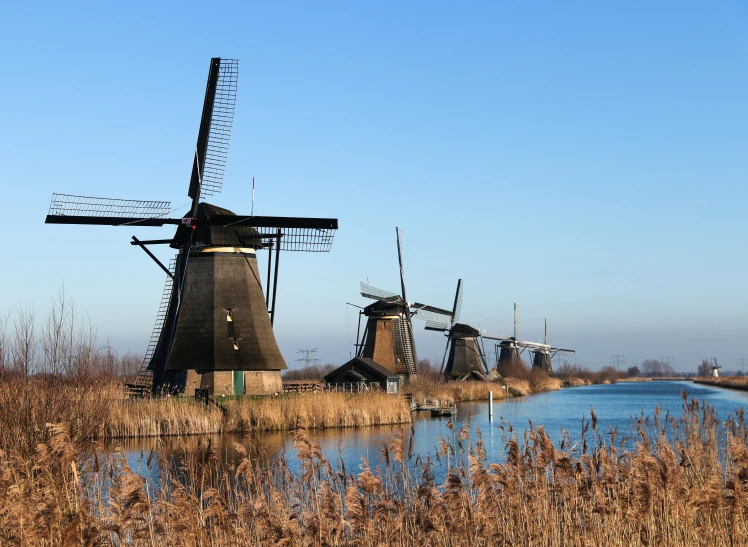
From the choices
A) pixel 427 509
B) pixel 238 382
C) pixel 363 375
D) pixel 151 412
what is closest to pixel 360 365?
pixel 363 375

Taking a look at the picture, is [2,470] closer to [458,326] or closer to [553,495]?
[553,495]

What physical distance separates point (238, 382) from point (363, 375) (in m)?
14.9

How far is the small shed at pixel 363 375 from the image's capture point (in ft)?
138

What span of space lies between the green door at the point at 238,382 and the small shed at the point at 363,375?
44.6 ft

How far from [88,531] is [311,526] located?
1.91m

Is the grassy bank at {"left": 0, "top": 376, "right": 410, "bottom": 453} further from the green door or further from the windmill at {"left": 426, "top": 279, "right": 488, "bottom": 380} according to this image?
the windmill at {"left": 426, "top": 279, "right": 488, "bottom": 380}

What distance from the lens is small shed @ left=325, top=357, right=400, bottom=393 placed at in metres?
42.2

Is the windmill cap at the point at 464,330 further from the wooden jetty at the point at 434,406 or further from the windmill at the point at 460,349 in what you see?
the wooden jetty at the point at 434,406

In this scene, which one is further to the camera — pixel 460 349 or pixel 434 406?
pixel 460 349

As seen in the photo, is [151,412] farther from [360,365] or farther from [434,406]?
[360,365]

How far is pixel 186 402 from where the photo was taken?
25812 millimetres

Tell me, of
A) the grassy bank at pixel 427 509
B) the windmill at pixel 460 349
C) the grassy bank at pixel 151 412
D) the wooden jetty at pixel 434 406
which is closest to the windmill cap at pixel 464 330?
the windmill at pixel 460 349

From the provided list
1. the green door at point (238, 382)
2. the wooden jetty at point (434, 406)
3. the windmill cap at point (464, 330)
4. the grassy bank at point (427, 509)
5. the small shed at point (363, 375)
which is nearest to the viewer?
the grassy bank at point (427, 509)

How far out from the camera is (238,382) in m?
28.3
